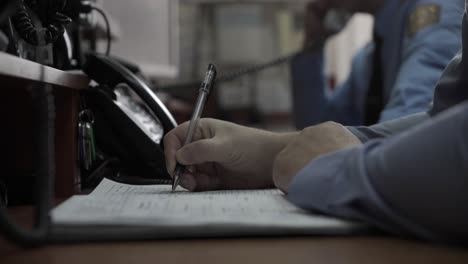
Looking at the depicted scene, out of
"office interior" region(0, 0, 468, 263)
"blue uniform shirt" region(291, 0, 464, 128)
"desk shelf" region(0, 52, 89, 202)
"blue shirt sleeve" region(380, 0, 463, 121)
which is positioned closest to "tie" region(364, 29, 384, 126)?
"blue uniform shirt" region(291, 0, 464, 128)

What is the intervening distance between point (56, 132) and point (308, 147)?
312 mm

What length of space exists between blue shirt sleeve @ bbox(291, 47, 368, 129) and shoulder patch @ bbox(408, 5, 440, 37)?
0.49 meters

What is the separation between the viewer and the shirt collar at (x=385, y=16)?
1.64 meters

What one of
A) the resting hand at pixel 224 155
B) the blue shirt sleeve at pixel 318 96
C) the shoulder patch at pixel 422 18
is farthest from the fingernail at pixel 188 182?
the blue shirt sleeve at pixel 318 96

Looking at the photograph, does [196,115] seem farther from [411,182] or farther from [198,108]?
[411,182]

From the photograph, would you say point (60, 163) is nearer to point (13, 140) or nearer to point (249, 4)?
point (13, 140)

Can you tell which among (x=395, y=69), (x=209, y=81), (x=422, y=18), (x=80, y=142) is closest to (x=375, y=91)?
(x=395, y=69)

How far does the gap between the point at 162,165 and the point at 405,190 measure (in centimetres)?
51

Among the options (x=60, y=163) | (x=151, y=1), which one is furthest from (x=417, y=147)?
(x=151, y=1)

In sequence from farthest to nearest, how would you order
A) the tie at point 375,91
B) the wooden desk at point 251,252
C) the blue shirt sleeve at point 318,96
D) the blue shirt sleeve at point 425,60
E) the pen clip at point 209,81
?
the blue shirt sleeve at point 318,96, the tie at point 375,91, the blue shirt sleeve at point 425,60, the pen clip at point 209,81, the wooden desk at point 251,252

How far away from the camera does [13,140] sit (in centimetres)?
71

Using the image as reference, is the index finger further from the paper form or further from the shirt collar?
the shirt collar

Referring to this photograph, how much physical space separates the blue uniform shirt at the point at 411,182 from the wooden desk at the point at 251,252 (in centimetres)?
1

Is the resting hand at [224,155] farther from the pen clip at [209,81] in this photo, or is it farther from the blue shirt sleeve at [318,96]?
the blue shirt sleeve at [318,96]
